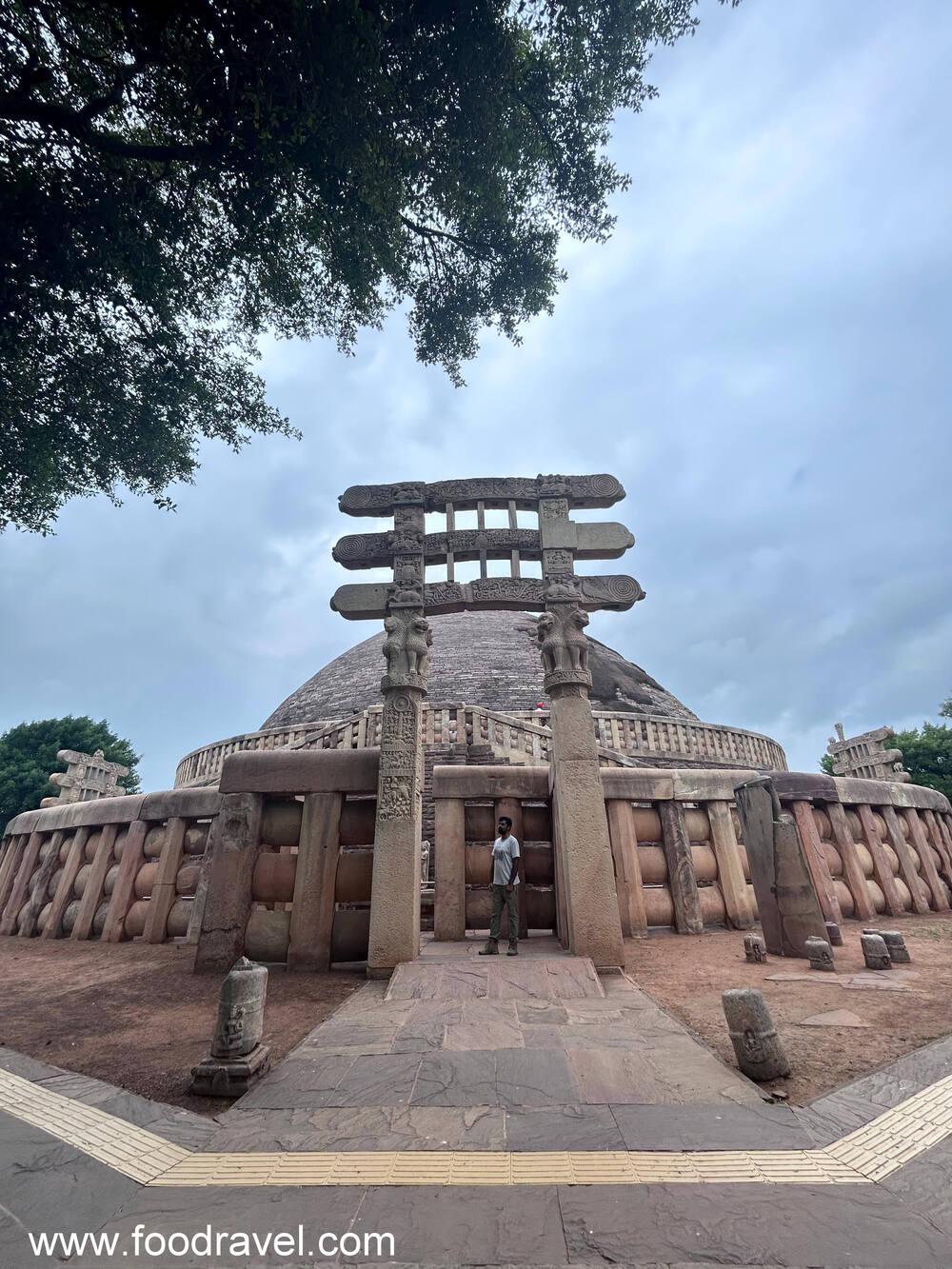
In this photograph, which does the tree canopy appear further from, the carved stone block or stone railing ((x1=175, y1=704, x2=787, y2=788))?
the carved stone block

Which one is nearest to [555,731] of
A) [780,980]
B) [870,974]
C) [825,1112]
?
[780,980]

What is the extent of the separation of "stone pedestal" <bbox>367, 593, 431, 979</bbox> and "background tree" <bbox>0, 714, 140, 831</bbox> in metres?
27.9

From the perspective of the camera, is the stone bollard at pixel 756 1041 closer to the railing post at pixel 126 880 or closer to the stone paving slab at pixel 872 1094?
the stone paving slab at pixel 872 1094

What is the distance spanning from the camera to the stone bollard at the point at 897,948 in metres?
5.97

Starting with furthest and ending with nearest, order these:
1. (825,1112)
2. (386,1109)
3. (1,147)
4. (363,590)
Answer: (363,590)
(1,147)
(386,1109)
(825,1112)

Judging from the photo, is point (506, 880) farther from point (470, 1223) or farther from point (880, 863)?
point (880, 863)

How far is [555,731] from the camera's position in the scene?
6.78m

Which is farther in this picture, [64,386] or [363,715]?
[363,715]

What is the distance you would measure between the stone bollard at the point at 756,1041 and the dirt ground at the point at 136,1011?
2864 millimetres

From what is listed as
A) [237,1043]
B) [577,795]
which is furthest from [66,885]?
[577,795]

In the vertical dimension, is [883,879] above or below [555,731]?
below

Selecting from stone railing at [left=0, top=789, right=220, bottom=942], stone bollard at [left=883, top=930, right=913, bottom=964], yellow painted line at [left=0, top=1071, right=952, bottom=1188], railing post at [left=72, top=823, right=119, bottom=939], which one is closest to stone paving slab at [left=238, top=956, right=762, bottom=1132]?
yellow painted line at [left=0, top=1071, right=952, bottom=1188]

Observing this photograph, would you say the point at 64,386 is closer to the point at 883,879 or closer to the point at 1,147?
the point at 1,147

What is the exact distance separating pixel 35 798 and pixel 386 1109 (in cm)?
3329
